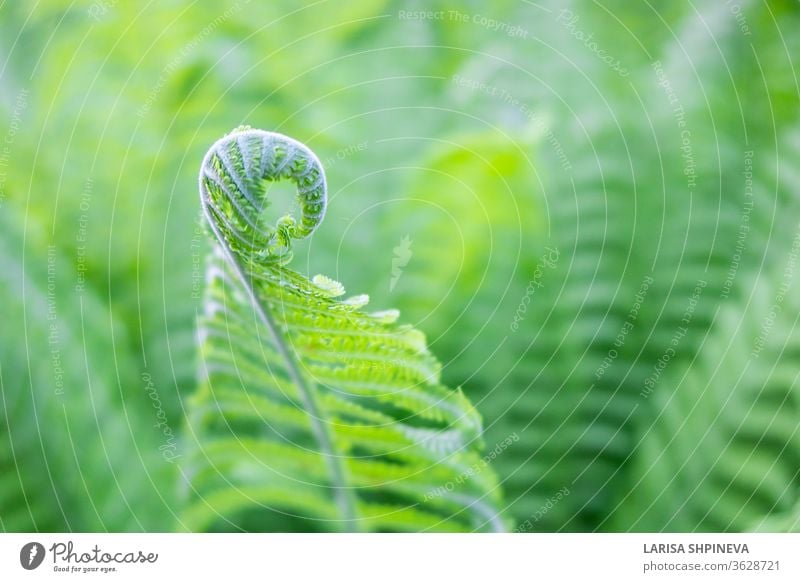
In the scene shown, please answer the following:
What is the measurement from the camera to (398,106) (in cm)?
104

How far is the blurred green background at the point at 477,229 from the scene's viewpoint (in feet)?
2.37

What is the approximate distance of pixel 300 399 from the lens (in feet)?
2.19

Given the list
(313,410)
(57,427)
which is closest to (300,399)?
(313,410)

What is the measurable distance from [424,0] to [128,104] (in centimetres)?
40
